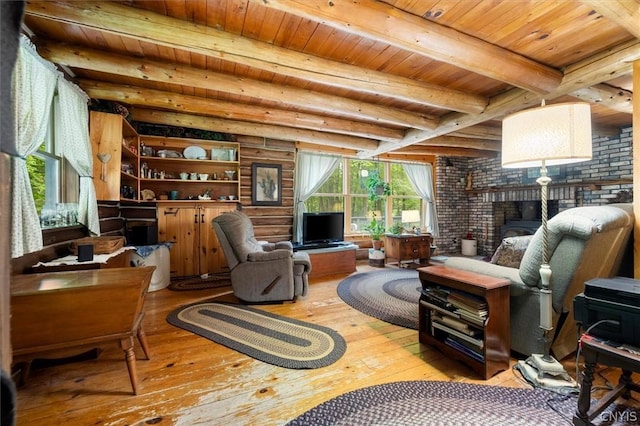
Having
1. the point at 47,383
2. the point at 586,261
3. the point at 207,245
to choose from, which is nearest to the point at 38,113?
the point at 47,383

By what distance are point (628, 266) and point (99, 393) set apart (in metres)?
4.06

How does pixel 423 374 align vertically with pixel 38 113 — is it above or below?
below

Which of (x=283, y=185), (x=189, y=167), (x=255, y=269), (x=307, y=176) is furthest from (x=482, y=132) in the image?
(x=189, y=167)

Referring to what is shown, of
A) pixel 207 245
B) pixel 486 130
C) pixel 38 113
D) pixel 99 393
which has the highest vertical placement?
pixel 486 130

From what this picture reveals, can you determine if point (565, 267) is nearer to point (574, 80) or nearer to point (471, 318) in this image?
point (471, 318)

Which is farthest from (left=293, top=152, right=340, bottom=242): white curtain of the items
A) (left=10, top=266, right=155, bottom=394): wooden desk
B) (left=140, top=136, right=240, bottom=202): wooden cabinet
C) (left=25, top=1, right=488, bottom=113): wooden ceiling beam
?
(left=10, top=266, right=155, bottom=394): wooden desk

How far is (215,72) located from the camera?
273 centimetres

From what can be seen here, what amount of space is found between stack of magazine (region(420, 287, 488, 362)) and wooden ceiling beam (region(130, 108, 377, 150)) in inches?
125

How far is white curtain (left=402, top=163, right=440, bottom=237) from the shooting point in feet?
20.8

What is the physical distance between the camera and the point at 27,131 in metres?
1.81

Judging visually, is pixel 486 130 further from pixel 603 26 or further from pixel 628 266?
pixel 628 266

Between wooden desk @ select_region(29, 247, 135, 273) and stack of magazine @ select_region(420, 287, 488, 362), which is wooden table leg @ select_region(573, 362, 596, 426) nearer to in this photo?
stack of magazine @ select_region(420, 287, 488, 362)

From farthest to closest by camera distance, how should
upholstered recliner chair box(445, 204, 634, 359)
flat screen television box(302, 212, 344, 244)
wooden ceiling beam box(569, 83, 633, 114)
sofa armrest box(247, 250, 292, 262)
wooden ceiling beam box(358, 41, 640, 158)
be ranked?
flat screen television box(302, 212, 344, 244), sofa armrest box(247, 250, 292, 262), wooden ceiling beam box(569, 83, 633, 114), wooden ceiling beam box(358, 41, 640, 158), upholstered recliner chair box(445, 204, 634, 359)

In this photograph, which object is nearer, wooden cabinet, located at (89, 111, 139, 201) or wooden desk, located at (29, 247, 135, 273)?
wooden desk, located at (29, 247, 135, 273)
